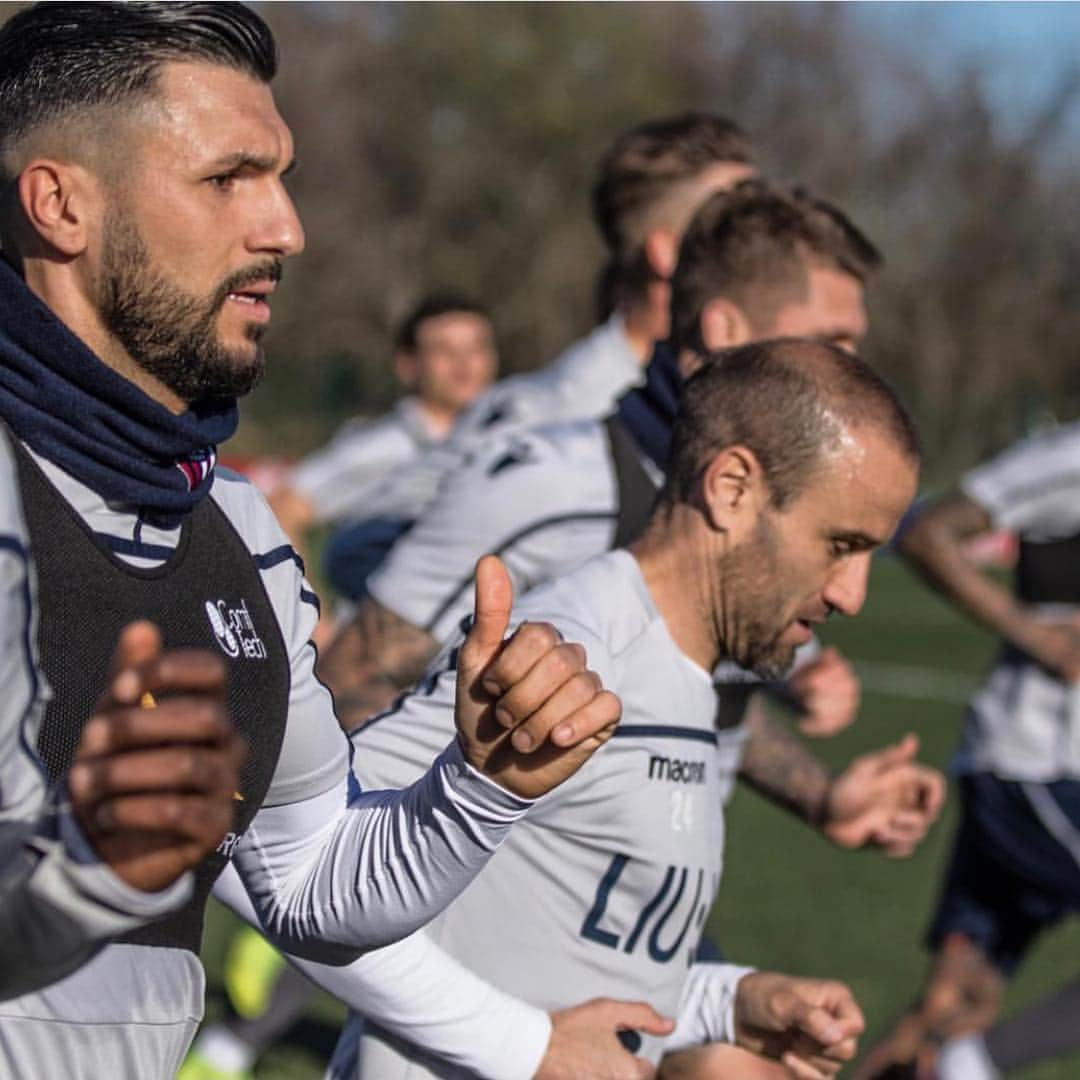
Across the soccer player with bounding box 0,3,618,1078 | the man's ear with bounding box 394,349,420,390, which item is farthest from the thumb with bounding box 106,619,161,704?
the man's ear with bounding box 394,349,420,390

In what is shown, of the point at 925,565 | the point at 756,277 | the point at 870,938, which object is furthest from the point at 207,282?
the point at 870,938

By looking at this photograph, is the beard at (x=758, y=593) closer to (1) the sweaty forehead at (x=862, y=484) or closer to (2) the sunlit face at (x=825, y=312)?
(1) the sweaty forehead at (x=862, y=484)

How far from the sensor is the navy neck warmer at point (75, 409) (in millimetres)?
2174

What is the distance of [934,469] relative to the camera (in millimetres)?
37000

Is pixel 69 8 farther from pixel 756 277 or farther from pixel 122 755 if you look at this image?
pixel 756 277

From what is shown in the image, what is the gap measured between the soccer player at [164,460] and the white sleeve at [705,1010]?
0.90 m

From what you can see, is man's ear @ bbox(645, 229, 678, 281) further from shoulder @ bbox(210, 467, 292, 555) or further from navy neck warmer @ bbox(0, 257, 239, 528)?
navy neck warmer @ bbox(0, 257, 239, 528)

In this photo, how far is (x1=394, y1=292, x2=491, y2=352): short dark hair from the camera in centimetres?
925

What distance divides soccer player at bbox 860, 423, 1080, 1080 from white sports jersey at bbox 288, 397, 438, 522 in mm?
3007

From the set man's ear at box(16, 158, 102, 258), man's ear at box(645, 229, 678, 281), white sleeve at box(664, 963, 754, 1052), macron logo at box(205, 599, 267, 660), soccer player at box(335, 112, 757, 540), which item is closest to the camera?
man's ear at box(16, 158, 102, 258)

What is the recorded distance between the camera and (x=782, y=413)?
10.4ft

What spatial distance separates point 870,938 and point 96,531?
6.24 m

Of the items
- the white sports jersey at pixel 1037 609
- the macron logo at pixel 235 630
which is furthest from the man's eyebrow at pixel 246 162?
the white sports jersey at pixel 1037 609

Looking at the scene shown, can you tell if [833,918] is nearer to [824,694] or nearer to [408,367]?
[408,367]
